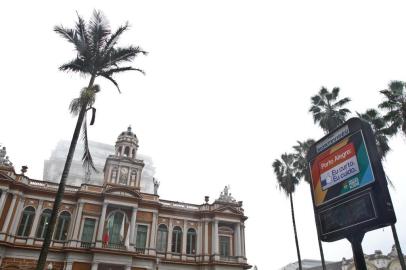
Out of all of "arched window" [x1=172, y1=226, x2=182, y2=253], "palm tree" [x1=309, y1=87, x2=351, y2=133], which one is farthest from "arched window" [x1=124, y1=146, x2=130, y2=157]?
"palm tree" [x1=309, y1=87, x2=351, y2=133]

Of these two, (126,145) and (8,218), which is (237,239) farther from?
(8,218)

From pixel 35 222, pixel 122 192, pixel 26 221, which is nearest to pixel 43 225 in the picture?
pixel 35 222

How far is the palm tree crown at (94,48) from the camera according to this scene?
50.7 ft

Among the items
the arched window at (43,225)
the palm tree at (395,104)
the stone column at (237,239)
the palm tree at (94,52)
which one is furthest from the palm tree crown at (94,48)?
the stone column at (237,239)

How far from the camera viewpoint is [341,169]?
823 centimetres

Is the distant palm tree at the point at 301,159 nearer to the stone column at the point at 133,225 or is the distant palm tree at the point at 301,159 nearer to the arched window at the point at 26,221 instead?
the stone column at the point at 133,225

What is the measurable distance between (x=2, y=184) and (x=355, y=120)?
3210 cm

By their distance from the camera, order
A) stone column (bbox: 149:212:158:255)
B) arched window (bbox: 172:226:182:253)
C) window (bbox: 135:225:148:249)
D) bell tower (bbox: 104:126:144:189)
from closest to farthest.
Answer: stone column (bbox: 149:212:158:255) < window (bbox: 135:225:148:249) < arched window (bbox: 172:226:182:253) < bell tower (bbox: 104:126:144:189)

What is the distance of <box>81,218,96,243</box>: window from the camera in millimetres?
31225

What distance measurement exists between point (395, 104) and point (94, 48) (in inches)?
770

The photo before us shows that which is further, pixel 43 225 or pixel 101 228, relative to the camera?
pixel 43 225

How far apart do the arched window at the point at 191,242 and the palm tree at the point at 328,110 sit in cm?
1942

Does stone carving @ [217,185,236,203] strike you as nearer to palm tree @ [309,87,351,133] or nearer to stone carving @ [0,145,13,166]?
palm tree @ [309,87,351,133]

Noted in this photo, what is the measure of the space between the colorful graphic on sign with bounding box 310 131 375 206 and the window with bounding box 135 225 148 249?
27.8 m
